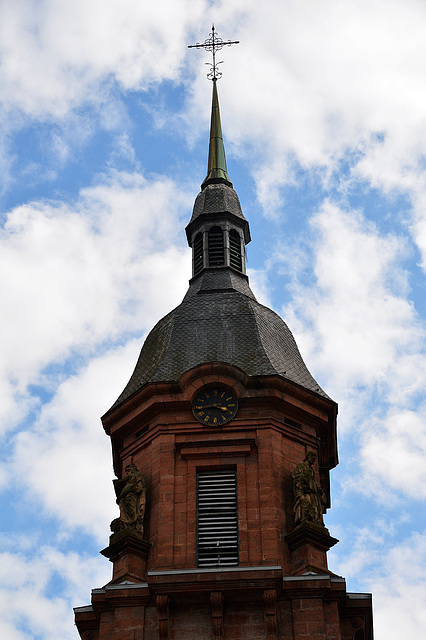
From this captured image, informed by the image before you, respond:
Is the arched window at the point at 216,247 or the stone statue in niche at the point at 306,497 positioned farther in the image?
the arched window at the point at 216,247

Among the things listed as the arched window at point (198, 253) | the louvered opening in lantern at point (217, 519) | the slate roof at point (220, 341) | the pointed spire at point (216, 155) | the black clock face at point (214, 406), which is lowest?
the louvered opening in lantern at point (217, 519)

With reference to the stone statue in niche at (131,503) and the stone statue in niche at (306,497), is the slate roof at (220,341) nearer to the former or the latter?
the stone statue in niche at (131,503)

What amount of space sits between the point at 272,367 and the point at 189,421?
126 inches

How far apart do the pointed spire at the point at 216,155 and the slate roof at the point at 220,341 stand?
8325 mm

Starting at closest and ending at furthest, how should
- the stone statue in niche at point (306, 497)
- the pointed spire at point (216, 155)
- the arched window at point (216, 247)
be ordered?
the stone statue in niche at point (306, 497), the arched window at point (216, 247), the pointed spire at point (216, 155)

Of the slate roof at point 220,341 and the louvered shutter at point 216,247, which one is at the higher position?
the louvered shutter at point 216,247

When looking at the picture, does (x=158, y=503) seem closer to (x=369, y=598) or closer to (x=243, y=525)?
(x=243, y=525)

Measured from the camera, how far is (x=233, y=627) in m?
34.7

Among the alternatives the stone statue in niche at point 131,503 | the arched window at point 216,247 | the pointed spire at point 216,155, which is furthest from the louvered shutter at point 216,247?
the stone statue in niche at point 131,503

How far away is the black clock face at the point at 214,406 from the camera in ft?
129

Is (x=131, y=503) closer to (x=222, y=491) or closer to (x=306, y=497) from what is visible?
(x=222, y=491)

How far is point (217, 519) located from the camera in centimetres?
3762

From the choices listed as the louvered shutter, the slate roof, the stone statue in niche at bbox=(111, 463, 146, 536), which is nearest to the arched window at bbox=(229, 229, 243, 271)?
the louvered shutter

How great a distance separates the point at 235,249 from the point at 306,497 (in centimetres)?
1443
